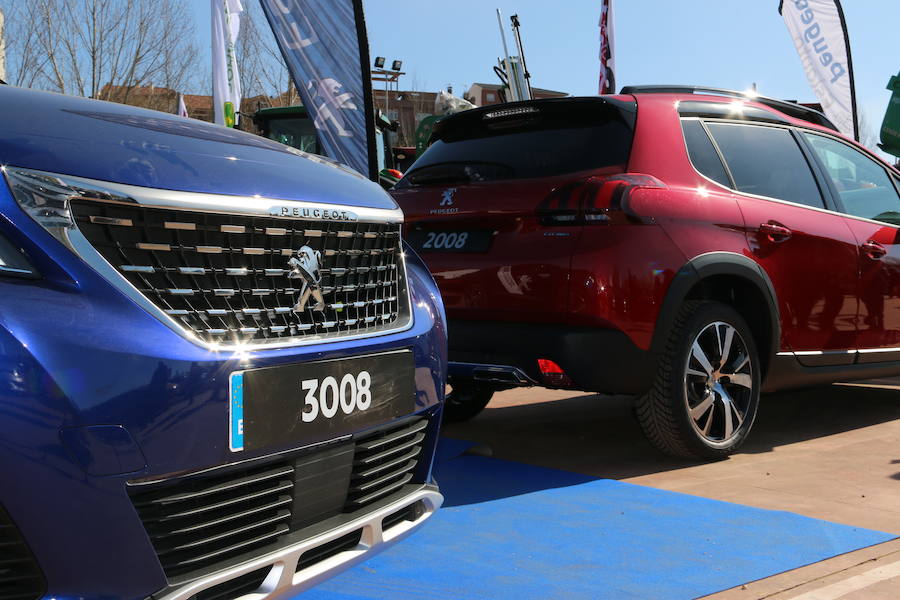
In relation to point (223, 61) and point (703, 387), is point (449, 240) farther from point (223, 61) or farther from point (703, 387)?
point (223, 61)

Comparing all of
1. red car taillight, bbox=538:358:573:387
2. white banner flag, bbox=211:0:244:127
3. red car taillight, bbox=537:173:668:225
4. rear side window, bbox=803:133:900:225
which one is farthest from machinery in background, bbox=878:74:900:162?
red car taillight, bbox=538:358:573:387

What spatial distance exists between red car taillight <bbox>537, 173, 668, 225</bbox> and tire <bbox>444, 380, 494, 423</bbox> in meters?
1.82

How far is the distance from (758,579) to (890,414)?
3545 millimetres

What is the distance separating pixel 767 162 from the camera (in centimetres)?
485

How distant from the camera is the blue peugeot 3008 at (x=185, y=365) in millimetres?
1622

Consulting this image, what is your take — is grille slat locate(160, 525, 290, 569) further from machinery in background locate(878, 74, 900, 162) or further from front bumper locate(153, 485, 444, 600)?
machinery in background locate(878, 74, 900, 162)

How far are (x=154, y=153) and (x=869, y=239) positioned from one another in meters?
4.40

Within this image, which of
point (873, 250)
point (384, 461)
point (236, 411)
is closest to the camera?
point (236, 411)

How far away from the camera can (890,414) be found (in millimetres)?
6043

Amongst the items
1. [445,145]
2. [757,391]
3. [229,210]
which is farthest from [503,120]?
[229,210]

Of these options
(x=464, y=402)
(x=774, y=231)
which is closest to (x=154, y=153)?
(x=774, y=231)

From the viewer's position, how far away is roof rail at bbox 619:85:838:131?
4.75 m

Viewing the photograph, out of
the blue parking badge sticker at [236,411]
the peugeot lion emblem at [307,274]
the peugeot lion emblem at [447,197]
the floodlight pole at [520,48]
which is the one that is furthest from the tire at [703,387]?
the floodlight pole at [520,48]

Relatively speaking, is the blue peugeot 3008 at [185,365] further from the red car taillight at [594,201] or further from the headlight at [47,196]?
the red car taillight at [594,201]
